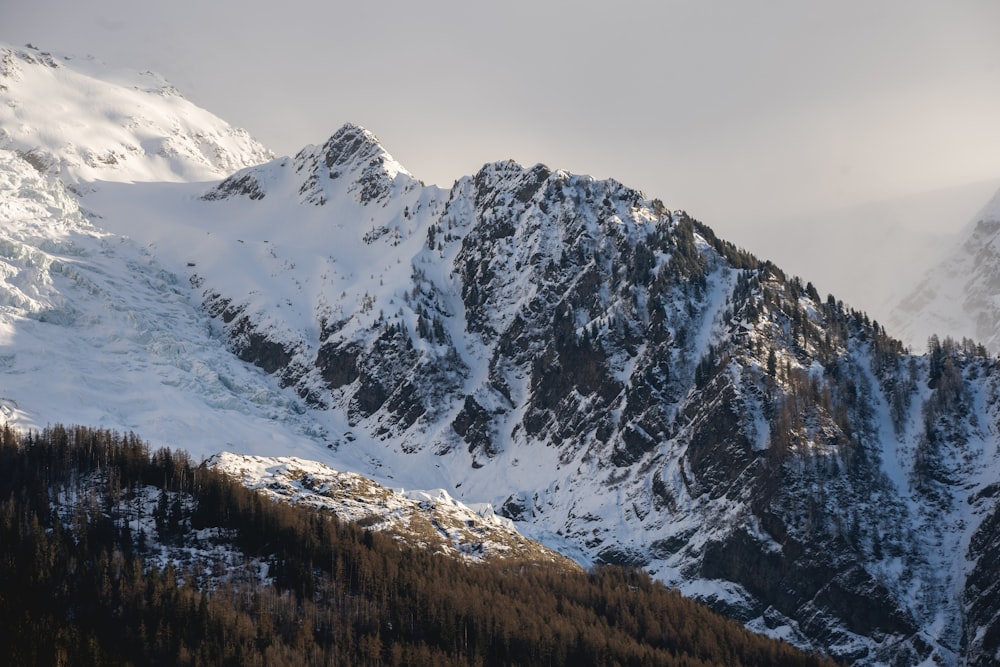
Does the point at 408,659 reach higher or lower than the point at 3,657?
higher

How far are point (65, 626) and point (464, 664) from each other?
63.0 m

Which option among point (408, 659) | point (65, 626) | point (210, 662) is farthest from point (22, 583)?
point (408, 659)

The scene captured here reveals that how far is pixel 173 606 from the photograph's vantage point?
655 feet

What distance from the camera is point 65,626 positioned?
625 ft

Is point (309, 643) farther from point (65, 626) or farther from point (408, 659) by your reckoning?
point (65, 626)

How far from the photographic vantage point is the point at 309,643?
197250 mm

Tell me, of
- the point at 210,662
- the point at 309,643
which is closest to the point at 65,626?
the point at 210,662

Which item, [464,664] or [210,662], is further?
[464,664]

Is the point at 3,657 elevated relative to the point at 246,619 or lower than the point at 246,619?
lower

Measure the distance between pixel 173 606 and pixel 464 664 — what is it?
4839 centimetres

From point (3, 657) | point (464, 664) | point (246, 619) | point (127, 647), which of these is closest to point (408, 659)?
point (464, 664)

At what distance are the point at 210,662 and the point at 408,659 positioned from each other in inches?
1244

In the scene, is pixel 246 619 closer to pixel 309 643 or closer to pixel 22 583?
pixel 309 643

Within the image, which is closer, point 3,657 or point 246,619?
point 3,657
